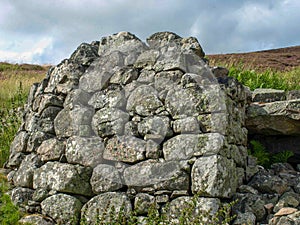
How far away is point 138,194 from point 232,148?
51.2 inches

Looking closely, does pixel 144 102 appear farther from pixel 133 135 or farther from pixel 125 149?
pixel 125 149

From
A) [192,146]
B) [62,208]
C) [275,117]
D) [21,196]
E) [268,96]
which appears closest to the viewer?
[192,146]

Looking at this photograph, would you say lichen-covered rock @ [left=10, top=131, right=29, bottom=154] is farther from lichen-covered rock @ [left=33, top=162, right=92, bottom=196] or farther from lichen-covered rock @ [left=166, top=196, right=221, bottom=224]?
lichen-covered rock @ [left=166, top=196, right=221, bottom=224]

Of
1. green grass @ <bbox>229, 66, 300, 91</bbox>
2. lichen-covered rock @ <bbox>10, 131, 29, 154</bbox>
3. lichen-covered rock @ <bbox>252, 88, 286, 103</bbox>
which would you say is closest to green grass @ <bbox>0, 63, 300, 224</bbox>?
green grass @ <bbox>229, 66, 300, 91</bbox>

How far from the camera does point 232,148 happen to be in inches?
Answer: 196

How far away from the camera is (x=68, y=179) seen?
16.6 ft

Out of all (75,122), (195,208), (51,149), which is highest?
(75,122)

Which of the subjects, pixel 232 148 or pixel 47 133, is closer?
pixel 232 148

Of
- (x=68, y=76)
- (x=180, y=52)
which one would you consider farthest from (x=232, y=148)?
(x=68, y=76)

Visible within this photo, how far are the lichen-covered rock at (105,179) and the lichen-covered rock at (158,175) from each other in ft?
0.41

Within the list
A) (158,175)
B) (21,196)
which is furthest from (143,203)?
(21,196)

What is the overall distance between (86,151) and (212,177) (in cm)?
169

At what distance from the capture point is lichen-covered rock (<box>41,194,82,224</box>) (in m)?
4.96

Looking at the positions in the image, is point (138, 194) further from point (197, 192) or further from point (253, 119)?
point (253, 119)
